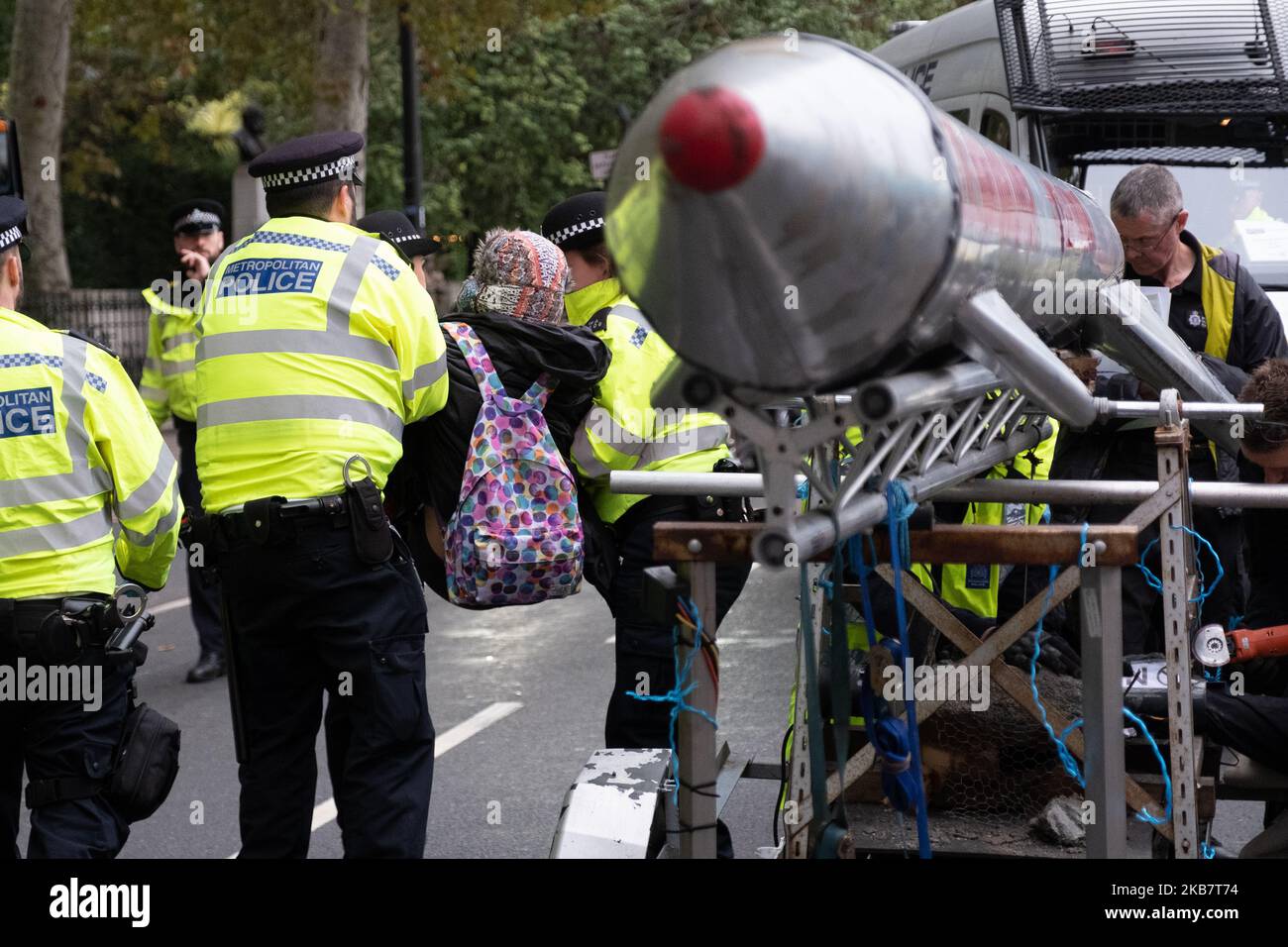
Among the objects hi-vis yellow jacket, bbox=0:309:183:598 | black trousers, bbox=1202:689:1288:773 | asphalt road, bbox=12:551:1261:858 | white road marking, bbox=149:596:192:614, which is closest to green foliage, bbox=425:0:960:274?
white road marking, bbox=149:596:192:614

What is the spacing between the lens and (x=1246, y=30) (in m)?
8.47

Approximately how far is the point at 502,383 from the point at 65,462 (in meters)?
1.12

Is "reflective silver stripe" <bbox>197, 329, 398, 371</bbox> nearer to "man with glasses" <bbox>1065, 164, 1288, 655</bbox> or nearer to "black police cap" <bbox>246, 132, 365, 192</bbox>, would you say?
"black police cap" <bbox>246, 132, 365, 192</bbox>

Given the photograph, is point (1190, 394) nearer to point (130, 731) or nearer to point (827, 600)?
point (827, 600)

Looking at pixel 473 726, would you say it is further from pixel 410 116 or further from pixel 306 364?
pixel 410 116

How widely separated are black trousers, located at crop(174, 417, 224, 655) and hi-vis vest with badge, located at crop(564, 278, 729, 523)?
3.86 meters

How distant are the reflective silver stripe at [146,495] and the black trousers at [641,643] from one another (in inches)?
49.9

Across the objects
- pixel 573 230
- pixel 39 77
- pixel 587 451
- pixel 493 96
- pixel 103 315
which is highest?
pixel 573 230

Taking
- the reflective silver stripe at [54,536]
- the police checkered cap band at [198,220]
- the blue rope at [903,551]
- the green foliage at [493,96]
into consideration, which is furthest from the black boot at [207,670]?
the green foliage at [493,96]

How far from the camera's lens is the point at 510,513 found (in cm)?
436

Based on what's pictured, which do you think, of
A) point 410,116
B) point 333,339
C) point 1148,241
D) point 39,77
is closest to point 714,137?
point 333,339

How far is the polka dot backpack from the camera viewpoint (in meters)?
4.36
